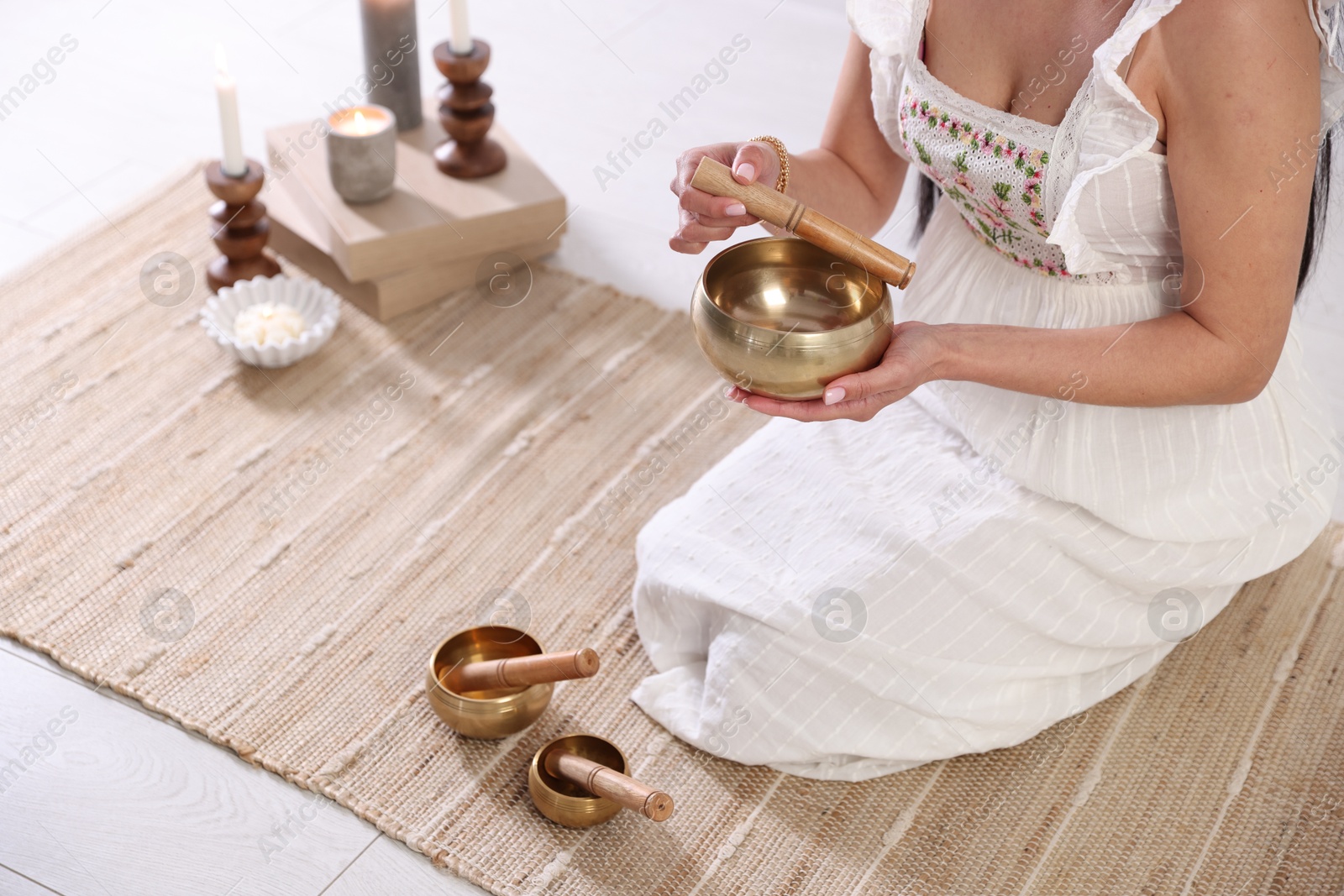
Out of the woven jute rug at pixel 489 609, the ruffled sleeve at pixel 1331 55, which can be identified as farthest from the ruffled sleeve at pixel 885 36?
the woven jute rug at pixel 489 609

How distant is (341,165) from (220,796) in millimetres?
1110

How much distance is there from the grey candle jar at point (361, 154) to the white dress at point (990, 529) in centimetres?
100

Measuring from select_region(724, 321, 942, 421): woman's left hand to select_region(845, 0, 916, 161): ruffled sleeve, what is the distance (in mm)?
331

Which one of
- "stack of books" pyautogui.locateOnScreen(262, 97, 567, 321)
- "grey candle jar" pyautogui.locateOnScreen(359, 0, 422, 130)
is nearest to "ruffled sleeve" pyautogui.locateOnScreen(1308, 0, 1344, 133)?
→ "stack of books" pyautogui.locateOnScreen(262, 97, 567, 321)

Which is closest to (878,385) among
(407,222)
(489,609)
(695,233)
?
(695,233)

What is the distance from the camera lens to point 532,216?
7.48 feet

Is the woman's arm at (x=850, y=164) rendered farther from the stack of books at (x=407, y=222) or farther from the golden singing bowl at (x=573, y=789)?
the stack of books at (x=407, y=222)

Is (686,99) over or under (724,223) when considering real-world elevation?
under

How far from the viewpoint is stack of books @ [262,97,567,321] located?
84.7 inches

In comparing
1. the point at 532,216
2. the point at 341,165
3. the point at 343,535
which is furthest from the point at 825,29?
the point at 343,535

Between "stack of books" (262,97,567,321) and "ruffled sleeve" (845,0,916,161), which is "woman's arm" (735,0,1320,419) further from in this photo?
"stack of books" (262,97,567,321)

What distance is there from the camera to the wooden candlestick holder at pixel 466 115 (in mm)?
2248

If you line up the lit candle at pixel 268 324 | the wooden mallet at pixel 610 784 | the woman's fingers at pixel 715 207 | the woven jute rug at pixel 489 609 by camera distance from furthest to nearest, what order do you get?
the lit candle at pixel 268 324, the woven jute rug at pixel 489 609, the wooden mallet at pixel 610 784, the woman's fingers at pixel 715 207

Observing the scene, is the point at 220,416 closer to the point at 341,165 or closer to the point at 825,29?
the point at 341,165
